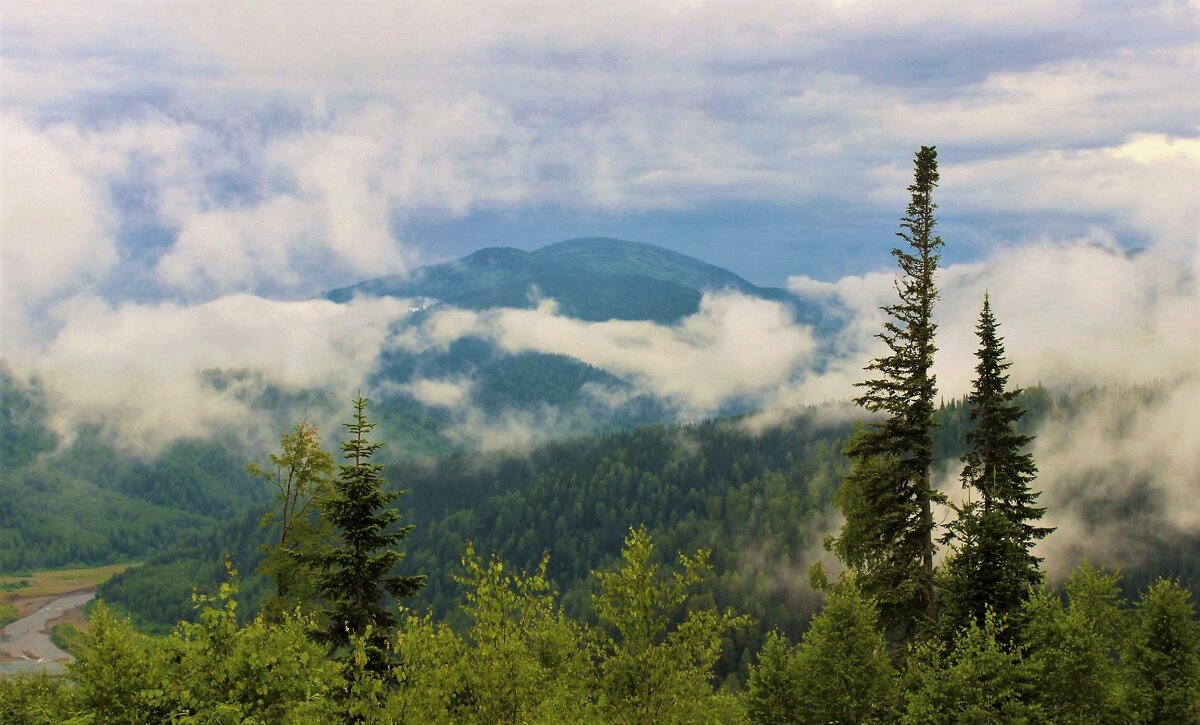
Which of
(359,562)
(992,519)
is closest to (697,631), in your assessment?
(992,519)

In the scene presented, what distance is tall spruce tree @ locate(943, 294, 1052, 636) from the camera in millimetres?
35344

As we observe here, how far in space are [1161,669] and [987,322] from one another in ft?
64.0

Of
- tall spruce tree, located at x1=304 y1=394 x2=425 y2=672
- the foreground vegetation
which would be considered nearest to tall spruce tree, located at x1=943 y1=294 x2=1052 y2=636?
the foreground vegetation

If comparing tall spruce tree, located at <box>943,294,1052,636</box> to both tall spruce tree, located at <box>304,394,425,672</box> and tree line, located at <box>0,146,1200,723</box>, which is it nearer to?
tree line, located at <box>0,146,1200,723</box>

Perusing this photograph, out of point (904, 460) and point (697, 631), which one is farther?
point (904, 460)

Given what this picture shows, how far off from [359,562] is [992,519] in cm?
2446

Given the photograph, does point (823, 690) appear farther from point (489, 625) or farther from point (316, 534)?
point (316, 534)

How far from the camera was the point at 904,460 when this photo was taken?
37.8 meters

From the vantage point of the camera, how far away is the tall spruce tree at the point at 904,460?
123 feet

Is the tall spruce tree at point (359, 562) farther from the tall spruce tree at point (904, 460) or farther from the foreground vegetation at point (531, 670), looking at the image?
the tall spruce tree at point (904, 460)

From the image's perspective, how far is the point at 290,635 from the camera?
2877 cm

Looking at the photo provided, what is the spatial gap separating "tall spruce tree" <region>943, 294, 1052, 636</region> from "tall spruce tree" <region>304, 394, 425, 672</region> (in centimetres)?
2152

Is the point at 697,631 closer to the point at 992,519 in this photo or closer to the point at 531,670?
the point at 531,670

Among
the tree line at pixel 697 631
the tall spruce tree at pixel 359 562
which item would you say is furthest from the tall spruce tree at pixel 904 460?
the tall spruce tree at pixel 359 562
